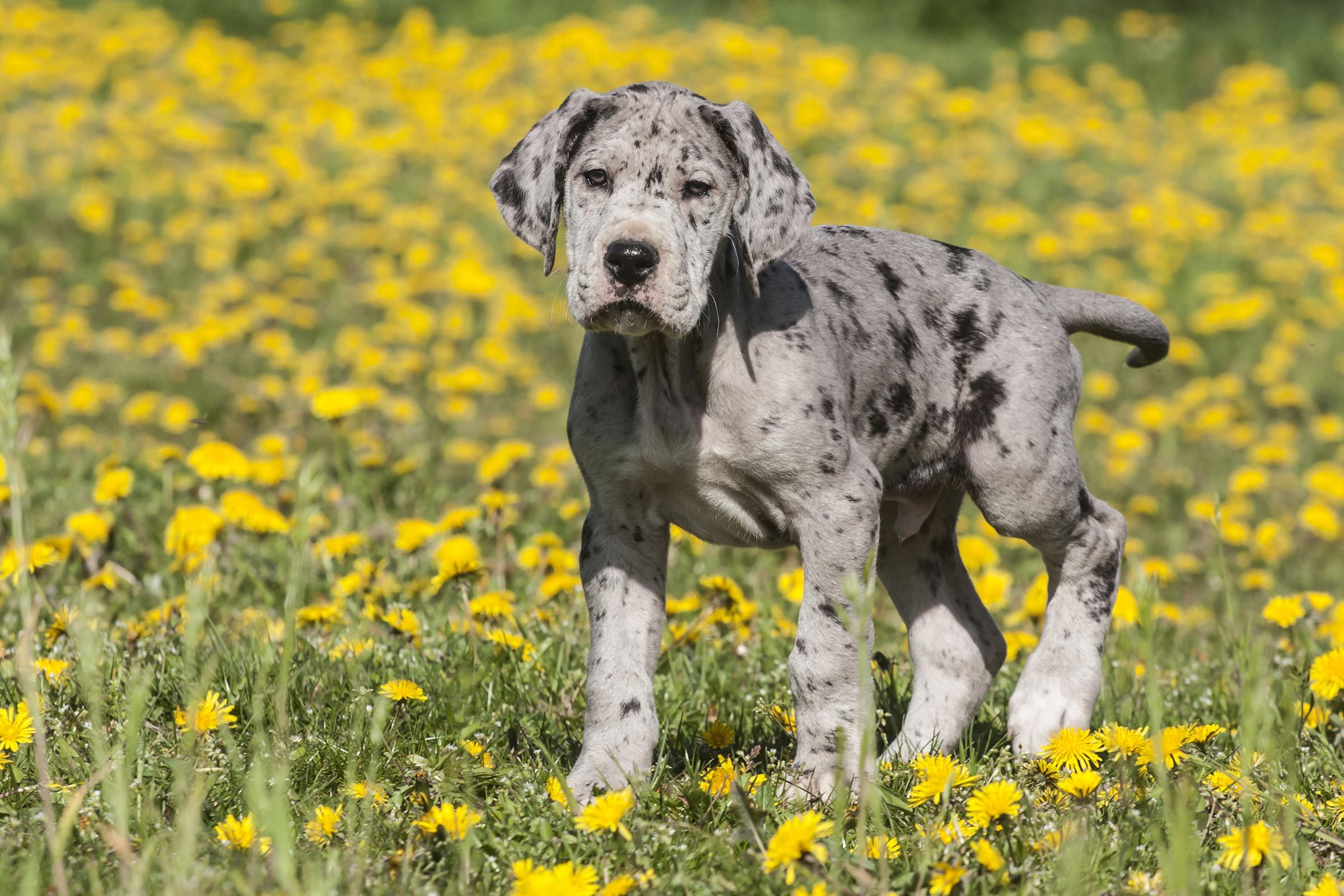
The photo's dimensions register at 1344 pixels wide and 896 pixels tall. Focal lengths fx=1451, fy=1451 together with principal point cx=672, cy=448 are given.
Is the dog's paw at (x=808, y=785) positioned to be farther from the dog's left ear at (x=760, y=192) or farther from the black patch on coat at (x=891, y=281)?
the black patch on coat at (x=891, y=281)

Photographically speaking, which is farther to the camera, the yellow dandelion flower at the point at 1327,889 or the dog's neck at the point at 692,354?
the dog's neck at the point at 692,354

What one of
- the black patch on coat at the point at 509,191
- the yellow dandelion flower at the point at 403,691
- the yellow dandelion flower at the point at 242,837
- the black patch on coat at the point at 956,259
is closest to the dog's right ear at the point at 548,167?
the black patch on coat at the point at 509,191

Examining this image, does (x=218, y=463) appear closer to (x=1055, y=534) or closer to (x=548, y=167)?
(x=548, y=167)

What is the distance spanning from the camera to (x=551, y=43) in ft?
48.1

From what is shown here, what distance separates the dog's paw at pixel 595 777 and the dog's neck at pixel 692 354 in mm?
940

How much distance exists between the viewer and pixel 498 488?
562cm

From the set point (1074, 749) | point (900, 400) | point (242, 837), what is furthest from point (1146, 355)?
point (242, 837)

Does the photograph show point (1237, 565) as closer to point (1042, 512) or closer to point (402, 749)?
point (1042, 512)

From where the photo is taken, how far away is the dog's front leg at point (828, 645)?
12.3 ft

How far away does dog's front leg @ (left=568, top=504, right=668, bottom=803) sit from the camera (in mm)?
3801

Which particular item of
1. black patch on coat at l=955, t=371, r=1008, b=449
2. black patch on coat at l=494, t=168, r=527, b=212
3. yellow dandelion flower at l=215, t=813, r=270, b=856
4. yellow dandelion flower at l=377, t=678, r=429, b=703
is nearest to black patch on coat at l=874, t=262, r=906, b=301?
black patch on coat at l=955, t=371, r=1008, b=449

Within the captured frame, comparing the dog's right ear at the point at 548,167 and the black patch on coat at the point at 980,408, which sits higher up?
the dog's right ear at the point at 548,167

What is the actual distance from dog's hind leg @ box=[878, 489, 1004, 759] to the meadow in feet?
0.60

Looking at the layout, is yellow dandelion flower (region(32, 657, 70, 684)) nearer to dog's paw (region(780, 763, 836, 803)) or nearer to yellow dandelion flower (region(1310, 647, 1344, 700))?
Answer: dog's paw (region(780, 763, 836, 803))
